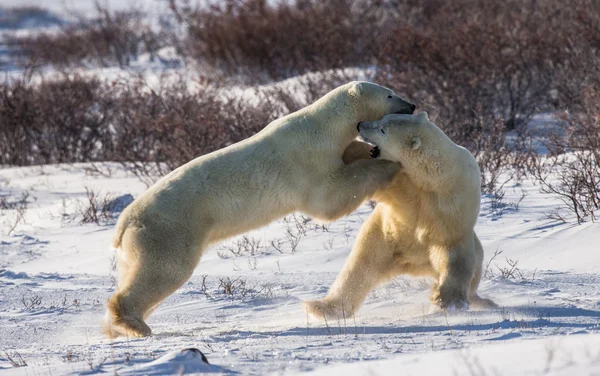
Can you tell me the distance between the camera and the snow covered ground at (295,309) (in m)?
2.88

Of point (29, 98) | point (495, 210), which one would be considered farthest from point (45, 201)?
point (495, 210)

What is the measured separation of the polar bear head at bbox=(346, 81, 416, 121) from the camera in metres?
4.42

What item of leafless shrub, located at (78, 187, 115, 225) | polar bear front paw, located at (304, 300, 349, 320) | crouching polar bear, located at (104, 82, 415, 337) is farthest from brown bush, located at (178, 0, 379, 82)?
polar bear front paw, located at (304, 300, 349, 320)

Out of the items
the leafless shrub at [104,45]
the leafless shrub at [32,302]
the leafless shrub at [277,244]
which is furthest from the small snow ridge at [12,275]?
the leafless shrub at [104,45]

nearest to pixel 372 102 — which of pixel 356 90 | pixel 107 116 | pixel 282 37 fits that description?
pixel 356 90

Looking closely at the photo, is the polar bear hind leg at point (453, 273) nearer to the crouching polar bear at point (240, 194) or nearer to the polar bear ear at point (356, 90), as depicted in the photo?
the crouching polar bear at point (240, 194)

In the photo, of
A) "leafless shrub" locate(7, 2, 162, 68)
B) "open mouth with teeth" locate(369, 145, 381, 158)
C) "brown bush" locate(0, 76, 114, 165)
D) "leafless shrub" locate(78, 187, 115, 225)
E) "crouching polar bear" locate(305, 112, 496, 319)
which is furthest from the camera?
"leafless shrub" locate(7, 2, 162, 68)

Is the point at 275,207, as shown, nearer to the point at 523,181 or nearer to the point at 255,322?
the point at 255,322

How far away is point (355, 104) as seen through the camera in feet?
14.5

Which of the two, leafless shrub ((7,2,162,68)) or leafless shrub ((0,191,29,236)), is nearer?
leafless shrub ((0,191,29,236))

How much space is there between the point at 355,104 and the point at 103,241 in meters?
3.02

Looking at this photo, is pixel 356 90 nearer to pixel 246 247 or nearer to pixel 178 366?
pixel 246 247

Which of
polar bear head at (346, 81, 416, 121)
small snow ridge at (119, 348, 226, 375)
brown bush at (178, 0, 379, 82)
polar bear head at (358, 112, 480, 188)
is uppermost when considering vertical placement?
brown bush at (178, 0, 379, 82)

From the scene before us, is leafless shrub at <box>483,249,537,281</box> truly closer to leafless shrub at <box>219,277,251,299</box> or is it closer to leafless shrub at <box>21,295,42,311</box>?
leafless shrub at <box>219,277,251,299</box>
